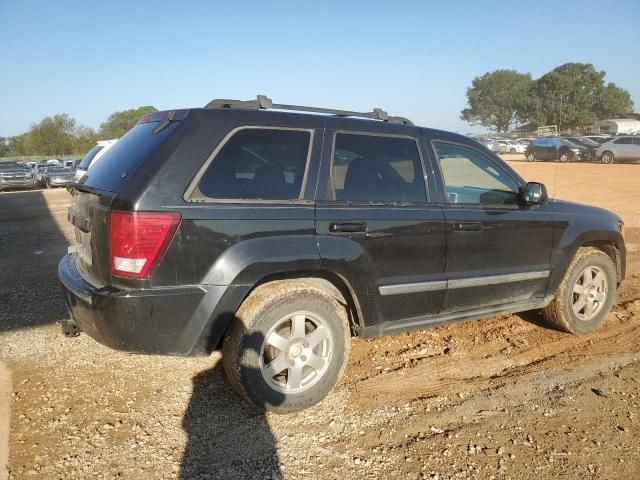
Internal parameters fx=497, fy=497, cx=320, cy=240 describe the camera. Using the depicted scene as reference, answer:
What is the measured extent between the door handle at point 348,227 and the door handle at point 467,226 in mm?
800

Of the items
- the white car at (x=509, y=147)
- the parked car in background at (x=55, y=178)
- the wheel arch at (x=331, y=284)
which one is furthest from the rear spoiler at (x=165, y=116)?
the white car at (x=509, y=147)

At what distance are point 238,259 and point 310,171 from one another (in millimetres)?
765

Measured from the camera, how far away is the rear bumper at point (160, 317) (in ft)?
8.90

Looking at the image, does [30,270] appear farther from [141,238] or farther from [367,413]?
[367,413]

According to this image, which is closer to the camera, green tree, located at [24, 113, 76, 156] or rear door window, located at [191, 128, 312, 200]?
rear door window, located at [191, 128, 312, 200]

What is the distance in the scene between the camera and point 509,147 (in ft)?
156

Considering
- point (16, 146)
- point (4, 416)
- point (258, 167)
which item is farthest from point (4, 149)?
point (258, 167)

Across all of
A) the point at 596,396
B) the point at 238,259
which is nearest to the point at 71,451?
the point at 238,259

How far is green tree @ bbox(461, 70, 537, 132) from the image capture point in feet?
332

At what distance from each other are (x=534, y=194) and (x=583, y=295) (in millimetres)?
1244

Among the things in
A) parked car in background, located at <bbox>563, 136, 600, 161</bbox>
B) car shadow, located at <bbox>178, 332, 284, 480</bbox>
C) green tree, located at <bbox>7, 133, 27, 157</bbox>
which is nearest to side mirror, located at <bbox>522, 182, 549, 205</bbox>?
car shadow, located at <bbox>178, 332, 284, 480</bbox>

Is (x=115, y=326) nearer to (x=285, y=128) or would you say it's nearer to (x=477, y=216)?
(x=285, y=128)

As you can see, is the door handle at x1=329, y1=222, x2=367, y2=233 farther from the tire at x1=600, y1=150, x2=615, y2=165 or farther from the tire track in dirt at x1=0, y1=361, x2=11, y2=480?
the tire at x1=600, y1=150, x2=615, y2=165

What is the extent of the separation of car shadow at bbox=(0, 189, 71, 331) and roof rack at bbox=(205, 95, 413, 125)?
2.92 metres
